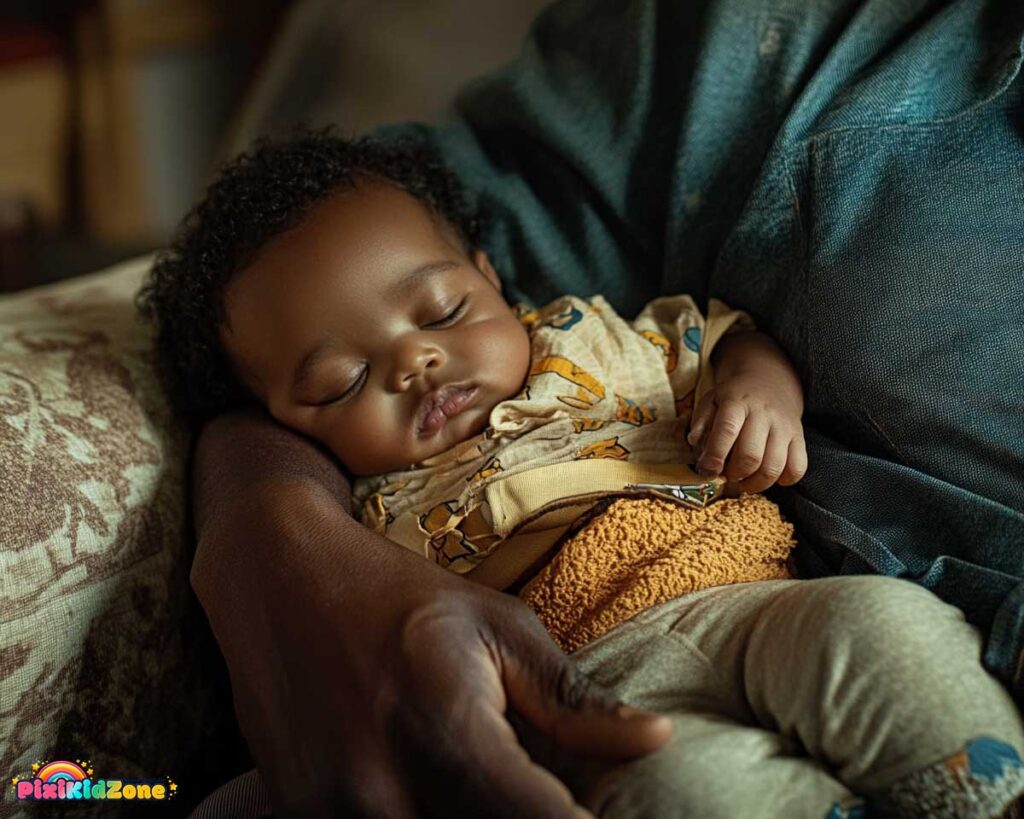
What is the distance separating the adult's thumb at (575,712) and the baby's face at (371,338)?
1.20 feet

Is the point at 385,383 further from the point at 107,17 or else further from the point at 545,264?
the point at 107,17

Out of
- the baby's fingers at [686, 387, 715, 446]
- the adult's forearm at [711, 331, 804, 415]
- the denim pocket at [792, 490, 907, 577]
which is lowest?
the denim pocket at [792, 490, 907, 577]

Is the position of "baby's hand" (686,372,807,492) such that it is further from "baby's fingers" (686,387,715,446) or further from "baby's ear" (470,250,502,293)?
"baby's ear" (470,250,502,293)

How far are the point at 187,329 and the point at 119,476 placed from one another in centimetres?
23

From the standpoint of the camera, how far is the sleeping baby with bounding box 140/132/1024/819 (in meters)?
0.63

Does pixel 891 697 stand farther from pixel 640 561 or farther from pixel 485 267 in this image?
pixel 485 267

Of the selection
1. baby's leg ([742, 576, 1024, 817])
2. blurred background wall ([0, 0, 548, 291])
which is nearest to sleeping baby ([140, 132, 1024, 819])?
baby's leg ([742, 576, 1024, 817])

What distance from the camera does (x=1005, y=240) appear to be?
806mm

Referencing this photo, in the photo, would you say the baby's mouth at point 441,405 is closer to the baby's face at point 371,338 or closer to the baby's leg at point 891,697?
the baby's face at point 371,338

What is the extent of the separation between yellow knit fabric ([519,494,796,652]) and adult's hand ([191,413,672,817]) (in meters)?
0.14

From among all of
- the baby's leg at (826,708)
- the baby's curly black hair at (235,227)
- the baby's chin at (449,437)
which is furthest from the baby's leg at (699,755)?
the baby's curly black hair at (235,227)

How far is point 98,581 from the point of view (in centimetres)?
85

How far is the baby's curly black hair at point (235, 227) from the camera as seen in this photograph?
3.41 ft

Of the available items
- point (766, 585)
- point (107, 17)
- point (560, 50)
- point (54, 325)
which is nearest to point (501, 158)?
point (560, 50)
